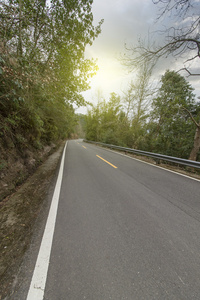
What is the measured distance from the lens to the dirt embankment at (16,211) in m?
1.40

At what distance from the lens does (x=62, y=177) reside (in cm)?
433

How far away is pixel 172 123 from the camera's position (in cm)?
1072

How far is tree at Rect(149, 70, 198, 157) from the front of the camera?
10.4 meters

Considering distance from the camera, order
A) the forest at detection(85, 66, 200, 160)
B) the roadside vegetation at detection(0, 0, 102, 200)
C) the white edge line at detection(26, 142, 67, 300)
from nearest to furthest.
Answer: the white edge line at detection(26, 142, 67, 300), the roadside vegetation at detection(0, 0, 102, 200), the forest at detection(85, 66, 200, 160)

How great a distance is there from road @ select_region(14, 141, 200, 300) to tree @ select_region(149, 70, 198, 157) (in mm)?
9443

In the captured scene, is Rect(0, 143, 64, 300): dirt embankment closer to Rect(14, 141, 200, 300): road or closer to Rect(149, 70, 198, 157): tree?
Rect(14, 141, 200, 300): road

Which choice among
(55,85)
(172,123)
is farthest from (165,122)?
(55,85)

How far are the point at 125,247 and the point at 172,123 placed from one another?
11.9m

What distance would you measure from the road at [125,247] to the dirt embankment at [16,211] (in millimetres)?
442

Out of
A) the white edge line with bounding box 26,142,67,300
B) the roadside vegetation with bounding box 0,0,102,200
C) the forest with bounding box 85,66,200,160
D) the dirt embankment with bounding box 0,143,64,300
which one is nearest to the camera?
the white edge line with bounding box 26,142,67,300

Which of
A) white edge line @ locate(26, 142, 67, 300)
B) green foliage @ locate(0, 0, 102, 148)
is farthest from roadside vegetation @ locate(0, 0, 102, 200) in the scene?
white edge line @ locate(26, 142, 67, 300)

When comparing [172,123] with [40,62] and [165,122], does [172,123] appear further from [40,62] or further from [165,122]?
[40,62]

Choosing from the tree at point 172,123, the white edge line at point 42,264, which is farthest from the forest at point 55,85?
the white edge line at point 42,264

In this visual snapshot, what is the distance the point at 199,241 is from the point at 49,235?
2401 mm
